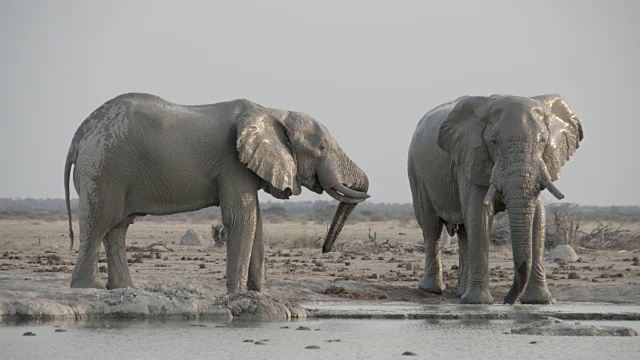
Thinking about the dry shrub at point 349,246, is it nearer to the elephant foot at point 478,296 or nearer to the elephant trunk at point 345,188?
the elephant trunk at point 345,188

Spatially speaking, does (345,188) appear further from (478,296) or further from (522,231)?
(522,231)

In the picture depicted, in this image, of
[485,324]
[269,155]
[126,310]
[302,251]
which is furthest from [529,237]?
[302,251]

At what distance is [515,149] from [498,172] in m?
0.43

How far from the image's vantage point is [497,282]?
26.3 m

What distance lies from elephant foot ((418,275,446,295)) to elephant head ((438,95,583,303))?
2652 millimetres

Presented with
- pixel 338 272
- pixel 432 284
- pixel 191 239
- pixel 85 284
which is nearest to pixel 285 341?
pixel 85 284

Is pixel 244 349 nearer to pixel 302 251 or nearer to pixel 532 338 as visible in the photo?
pixel 532 338

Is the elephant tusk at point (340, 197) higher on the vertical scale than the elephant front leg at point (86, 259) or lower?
higher

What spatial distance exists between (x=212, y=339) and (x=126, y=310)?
246 cm

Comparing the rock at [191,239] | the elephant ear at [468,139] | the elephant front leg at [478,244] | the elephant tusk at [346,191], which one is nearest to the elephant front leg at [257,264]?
the elephant tusk at [346,191]

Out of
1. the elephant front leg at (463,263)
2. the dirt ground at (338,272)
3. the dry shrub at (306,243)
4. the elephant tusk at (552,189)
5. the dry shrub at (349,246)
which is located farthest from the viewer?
the dry shrub at (306,243)

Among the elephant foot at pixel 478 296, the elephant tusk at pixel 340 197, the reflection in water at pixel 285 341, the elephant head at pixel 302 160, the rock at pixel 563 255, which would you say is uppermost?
the elephant head at pixel 302 160

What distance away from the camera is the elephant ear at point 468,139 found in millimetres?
20953

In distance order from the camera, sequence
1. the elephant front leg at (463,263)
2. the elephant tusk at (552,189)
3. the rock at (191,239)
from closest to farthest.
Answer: the elephant tusk at (552,189) < the elephant front leg at (463,263) < the rock at (191,239)
